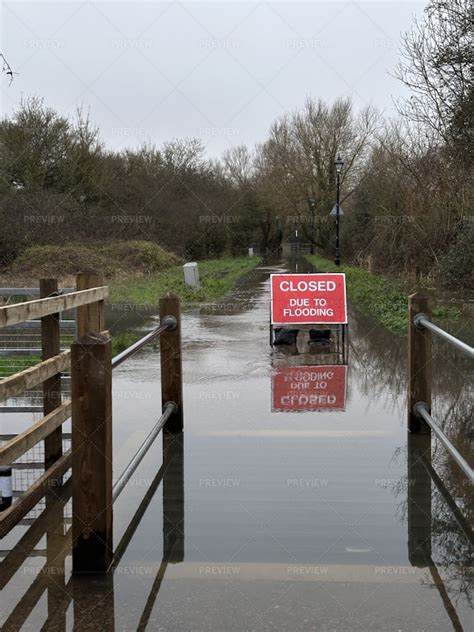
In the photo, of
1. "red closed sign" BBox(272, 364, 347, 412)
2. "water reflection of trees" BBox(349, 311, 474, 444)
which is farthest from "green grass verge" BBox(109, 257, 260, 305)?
"red closed sign" BBox(272, 364, 347, 412)

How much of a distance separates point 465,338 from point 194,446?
6808mm

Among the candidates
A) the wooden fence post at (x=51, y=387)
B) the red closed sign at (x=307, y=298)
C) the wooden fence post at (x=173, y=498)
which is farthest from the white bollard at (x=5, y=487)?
the red closed sign at (x=307, y=298)

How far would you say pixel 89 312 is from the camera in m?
6.03

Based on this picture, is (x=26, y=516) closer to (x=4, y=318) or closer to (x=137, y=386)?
(x=4, y=318)

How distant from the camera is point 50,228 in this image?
34.9m

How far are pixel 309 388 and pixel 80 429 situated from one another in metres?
5.24

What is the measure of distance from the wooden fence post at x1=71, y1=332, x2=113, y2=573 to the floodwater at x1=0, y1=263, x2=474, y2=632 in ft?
0.50

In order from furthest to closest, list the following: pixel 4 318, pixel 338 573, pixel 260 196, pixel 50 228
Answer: pixel 260 196 → pixel 50 228 → pixel 4 318 → pixel 338 573

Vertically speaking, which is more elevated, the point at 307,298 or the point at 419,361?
the point at 307,298

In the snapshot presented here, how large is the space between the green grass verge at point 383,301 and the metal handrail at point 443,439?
7299mm

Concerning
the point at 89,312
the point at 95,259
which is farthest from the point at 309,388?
the point at 95,259

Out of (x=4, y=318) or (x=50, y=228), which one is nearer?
(x=4, y=318)

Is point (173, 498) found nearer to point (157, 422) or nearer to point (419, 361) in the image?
point (157, 422)

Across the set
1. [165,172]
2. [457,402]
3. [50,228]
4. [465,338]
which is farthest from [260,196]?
[457,402]
